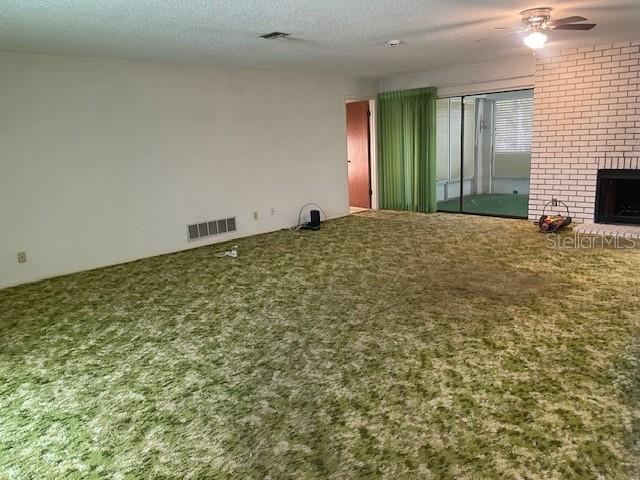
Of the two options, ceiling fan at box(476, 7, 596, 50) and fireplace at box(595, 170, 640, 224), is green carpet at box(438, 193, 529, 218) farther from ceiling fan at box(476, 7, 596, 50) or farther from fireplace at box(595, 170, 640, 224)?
ceiling fan at box(476, 7, 596, 50)

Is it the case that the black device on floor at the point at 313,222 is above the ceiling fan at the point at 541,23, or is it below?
below

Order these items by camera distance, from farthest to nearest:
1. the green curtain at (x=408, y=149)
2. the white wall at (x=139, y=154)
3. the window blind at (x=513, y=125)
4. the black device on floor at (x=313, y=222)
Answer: the window blind at (x=513, y=125) < the green curtain at (x=408, y=149) < the black device on floor at (x=313, y=222) < the white wall at (x=139, y=154)

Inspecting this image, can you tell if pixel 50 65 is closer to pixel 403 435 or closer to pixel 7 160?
pixel 7 160

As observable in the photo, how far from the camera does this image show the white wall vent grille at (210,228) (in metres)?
5.93

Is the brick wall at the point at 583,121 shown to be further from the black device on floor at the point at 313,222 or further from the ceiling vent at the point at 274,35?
the ceiling vent at the point at 274,35

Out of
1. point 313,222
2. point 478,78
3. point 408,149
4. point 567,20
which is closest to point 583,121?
point 478,78

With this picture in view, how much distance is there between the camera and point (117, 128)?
16.9ft

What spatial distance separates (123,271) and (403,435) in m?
3.91

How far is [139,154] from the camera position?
5363mm

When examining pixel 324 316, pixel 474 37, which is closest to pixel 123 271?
pixel 324 316

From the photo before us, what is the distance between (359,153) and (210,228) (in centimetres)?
363

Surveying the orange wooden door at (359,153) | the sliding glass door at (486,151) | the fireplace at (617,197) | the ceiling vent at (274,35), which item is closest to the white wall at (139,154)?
the orange wooden door at (359,153)

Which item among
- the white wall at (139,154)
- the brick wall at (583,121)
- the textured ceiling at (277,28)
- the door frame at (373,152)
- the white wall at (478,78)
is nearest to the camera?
the textured ceiling at (277,28)

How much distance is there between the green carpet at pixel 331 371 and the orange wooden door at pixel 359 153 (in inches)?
156
